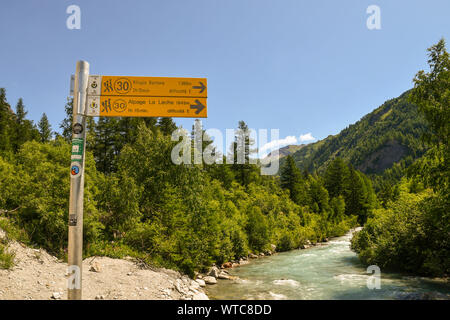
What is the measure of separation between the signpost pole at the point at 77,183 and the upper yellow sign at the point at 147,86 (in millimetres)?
209

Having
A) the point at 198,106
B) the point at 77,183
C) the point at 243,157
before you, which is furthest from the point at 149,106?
the point at 243,157

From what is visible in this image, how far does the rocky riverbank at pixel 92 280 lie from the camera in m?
8.87

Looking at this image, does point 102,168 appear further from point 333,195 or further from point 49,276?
point 333,195

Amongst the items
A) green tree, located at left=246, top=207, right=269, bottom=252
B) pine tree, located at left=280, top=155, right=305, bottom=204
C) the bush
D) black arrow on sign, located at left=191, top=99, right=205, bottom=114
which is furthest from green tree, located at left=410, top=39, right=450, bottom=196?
pine tree, located at left=280, top=155, right=305, bottom=204

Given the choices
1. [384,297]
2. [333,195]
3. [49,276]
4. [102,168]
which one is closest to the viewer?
[49,276]

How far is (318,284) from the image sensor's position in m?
16.6

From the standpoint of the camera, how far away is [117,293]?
10469mm

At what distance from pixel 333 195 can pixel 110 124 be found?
5335cm

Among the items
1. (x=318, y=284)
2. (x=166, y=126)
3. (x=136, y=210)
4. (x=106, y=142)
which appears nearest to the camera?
(x=318, y=284)

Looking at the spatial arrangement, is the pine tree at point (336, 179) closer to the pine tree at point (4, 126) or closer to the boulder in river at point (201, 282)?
the boulder in river at point (201, 282)

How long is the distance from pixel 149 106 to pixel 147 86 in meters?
0.42

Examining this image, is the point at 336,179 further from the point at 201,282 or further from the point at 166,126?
the point at 201,282

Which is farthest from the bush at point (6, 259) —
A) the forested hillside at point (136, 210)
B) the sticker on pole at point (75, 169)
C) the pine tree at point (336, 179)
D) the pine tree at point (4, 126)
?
the pine tree at point (336, 179)
